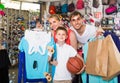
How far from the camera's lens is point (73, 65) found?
10.4 ft

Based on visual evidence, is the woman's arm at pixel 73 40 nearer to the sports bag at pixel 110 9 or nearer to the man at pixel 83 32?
the man at pixel 83 32

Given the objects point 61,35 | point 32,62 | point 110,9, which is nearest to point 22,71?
point 32,62

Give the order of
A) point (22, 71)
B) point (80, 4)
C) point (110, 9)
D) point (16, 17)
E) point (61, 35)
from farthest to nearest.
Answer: point (16, 17)
point (80, 4)
point (110, 9)
point (22, 71)
point (61, 35)

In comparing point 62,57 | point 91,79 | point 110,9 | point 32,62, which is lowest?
point 91,79

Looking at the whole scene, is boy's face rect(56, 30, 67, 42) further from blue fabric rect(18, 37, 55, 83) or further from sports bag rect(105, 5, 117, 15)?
sports bag rect(105, 5, 117, 15)

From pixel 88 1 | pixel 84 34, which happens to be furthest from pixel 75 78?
pixel 88 1

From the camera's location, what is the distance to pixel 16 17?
32.2 ft

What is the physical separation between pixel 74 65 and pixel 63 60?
0.67 ft

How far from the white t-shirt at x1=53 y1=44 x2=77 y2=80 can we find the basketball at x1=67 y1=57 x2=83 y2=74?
0.08 metres

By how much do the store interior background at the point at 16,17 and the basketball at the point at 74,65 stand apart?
192 inches

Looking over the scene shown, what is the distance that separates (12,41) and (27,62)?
596 centimetres

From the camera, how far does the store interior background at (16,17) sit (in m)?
8.96

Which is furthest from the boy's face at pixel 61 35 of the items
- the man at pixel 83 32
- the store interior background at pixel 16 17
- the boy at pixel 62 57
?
the store interior background at pixel 16 17

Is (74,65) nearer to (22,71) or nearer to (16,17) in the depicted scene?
(22,71)
